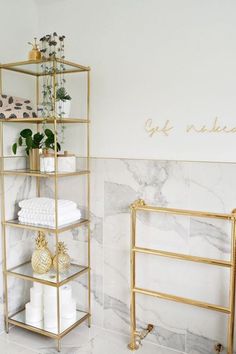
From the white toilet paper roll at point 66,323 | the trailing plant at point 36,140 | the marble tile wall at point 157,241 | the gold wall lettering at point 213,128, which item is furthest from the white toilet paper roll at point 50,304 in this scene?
the gold wall lettering at point 213,128

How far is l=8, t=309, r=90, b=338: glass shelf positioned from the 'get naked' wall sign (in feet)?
3.99

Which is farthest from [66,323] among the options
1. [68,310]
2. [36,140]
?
[36,140]

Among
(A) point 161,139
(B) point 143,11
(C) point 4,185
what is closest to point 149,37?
(B) point 143,11

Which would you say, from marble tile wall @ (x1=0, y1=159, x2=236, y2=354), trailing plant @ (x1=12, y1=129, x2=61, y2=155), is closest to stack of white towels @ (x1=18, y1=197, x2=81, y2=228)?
marble tile wall @ (x1=0, y1=159, x2=236, y2=354)

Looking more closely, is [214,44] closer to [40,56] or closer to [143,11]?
[143,11]

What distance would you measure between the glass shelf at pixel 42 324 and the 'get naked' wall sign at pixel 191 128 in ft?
3.99

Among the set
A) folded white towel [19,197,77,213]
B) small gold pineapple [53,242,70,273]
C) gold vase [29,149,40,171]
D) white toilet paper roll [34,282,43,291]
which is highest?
gold vase [29,149,40,171]

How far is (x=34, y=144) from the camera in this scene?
2.24m

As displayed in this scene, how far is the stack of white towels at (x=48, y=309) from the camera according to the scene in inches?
88.9

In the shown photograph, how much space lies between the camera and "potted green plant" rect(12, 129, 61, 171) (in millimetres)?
2201

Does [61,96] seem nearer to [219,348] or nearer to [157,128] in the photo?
[157,128]

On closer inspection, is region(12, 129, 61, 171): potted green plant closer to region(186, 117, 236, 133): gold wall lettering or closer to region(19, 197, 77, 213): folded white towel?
region(19, 197, 77, 213): folded white towel

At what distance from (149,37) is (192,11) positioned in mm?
265

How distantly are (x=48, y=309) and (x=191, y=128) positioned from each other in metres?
1.32
